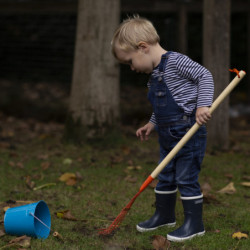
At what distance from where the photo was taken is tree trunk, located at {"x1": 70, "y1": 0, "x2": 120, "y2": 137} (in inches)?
209

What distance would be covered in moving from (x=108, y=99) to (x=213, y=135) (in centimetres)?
126

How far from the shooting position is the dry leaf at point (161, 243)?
2813 millimetres

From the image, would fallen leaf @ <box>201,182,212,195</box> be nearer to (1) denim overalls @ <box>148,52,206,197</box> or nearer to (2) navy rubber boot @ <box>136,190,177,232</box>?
(2) navy rubber boot @ <box>136,190,177,232</box>

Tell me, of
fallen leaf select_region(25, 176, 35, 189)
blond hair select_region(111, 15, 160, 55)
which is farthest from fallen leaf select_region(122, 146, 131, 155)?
blond hair select_region(111, 15, 160, 55)

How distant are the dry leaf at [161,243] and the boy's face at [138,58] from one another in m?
1.04

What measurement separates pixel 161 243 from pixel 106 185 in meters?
1.40

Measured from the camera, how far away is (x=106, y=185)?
4.16m

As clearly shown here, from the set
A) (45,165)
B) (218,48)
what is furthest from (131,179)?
(218,48)

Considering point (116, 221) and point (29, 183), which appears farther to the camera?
point (29, 183)

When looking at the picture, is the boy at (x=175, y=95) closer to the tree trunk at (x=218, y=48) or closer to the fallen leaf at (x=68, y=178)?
the fallen leaf at (x=68, y=178)

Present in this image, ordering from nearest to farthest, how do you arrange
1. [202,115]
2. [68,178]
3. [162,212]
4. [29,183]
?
[202,115] < [162,212] < [29,183] < [68,178]

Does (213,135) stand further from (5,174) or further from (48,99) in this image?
(48,99)

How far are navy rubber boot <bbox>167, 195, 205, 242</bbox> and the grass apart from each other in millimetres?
63

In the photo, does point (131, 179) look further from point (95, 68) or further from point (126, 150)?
point (95, 68)
